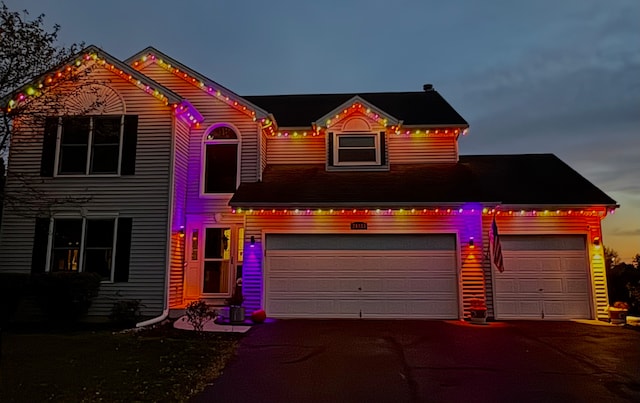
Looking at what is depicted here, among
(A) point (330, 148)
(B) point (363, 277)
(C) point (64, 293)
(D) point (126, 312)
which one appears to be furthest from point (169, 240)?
(A) point (330, 148)

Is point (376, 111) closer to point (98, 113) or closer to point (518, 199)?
point (518, 199)

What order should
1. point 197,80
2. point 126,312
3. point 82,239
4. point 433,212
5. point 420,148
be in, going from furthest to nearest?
1. point 420,148
2. point 197,80
3. point 433,212
4. point 82,239
5. point 126,312

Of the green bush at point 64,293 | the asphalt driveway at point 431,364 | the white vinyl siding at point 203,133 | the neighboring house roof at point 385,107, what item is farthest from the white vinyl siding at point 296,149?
the green bush at point 64,293

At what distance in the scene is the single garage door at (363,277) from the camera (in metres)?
11.9

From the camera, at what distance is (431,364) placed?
723 cm

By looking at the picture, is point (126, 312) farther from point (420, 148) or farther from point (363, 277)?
point (420, 148)

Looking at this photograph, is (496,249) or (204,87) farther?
(204,87)

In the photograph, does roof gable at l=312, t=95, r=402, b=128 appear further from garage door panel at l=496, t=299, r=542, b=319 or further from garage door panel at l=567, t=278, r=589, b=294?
garage door panel at l=567, t=278, r=589, b=294

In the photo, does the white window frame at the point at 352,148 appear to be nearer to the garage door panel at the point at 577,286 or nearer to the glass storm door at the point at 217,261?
the glass storm door at the point at 217,261

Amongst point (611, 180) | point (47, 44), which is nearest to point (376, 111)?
point (47, 44)

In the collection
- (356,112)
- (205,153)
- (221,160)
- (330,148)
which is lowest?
(221,160)

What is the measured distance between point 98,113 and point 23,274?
181 inches

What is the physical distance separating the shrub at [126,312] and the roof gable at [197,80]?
6168mm

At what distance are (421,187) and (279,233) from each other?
164 inches
